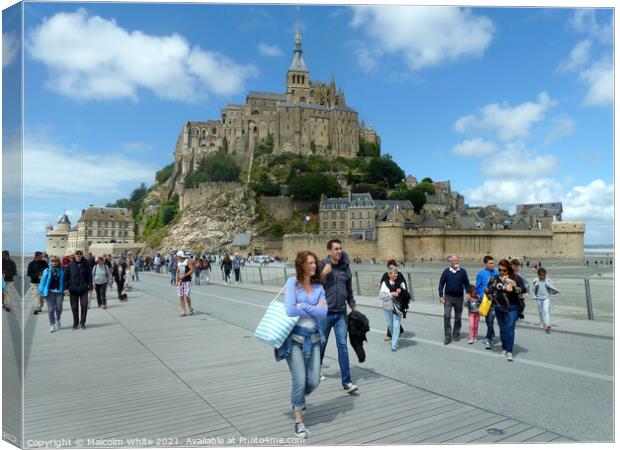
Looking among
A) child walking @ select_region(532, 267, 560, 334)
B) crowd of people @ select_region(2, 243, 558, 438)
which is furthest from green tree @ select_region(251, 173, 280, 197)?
child walking @ select_region(532, 267, 560, 334)

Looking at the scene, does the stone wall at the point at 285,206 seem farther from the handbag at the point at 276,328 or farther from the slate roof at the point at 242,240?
the handbag at the point at 276,328

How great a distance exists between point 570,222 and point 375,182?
2840 cm

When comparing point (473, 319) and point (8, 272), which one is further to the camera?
point (473, 319)

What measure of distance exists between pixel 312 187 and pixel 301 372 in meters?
57.7

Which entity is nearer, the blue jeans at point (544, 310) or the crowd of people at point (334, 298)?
the crowd of people at point (334, 298)

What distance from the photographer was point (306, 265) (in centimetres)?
392

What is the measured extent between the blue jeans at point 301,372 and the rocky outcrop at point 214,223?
56.4 m

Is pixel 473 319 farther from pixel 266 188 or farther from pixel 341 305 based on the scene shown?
pixel 266 188

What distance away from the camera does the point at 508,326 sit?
19.5 ft

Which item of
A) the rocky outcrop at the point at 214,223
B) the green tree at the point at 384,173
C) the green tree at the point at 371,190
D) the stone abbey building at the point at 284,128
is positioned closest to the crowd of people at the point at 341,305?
the rocky outcrop at the point at 214,223

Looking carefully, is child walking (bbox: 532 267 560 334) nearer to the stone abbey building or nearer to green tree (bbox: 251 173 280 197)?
green tree (bbox: 251 173 280 197)

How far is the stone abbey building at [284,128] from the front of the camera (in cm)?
7756

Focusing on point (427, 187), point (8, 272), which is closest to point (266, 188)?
point (427, 187)

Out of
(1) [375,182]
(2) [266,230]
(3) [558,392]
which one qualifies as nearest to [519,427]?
(3) [558,392]
